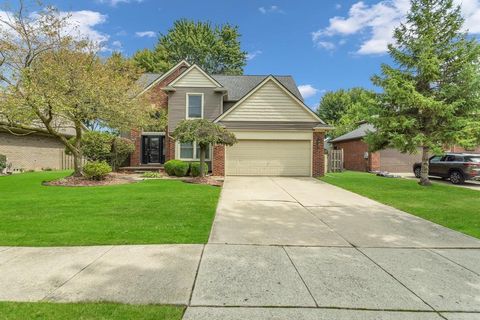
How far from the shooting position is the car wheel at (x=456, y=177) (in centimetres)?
1531

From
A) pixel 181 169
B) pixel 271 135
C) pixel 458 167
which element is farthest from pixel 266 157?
pixel 458 167

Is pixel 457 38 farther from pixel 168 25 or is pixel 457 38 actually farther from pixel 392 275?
pixel 168 25

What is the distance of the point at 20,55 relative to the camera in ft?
41.2

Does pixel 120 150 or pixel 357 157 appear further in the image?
pixel 357 157

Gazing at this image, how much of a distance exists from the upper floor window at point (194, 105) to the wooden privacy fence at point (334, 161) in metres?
10.2

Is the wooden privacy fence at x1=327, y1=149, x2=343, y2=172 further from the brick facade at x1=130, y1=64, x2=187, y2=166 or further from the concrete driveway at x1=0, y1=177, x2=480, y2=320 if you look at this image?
the concrete driveway at x1=0, y1=177, x2=480, y2=320

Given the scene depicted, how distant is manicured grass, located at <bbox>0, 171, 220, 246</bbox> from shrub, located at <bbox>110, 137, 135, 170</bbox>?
6.72m

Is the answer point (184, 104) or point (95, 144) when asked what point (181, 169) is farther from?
point (95, 144)

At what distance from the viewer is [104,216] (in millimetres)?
6902

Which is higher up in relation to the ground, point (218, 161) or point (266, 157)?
point (266, 157)

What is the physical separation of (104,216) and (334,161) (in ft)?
61.1

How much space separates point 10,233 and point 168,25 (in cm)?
4420

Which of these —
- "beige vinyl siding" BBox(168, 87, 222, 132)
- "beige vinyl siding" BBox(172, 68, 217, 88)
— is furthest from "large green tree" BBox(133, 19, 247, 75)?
"beige vinyl siding" BBox(168, 87, 222, 132)

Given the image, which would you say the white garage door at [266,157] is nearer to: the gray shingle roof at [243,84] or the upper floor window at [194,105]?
the upper floor window at [194,105]
